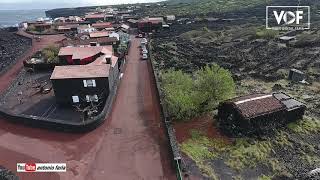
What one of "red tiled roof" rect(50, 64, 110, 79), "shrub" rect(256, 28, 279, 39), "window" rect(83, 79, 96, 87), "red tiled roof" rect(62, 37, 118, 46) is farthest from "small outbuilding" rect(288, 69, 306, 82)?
"red tiled roof" rect(62, 37, 118, 46)

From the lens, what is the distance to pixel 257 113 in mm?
36219

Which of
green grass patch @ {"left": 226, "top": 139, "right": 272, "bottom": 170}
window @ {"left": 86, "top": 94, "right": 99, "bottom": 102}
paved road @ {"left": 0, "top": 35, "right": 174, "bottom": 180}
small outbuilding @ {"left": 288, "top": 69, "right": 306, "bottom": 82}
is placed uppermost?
window @ {"left": 86, "top": 94, "right": 99, "bottom": 102}

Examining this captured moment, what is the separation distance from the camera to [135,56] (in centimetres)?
6938

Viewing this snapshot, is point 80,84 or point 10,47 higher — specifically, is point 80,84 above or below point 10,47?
below

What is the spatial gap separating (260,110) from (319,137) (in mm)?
6724

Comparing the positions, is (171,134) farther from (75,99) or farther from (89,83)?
(75,99)

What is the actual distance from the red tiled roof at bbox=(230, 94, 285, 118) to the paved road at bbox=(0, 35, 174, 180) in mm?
8779

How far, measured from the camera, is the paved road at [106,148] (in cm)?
3073

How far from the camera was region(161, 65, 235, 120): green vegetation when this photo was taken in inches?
1547

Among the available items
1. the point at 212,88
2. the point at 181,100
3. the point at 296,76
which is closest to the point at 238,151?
the point at 181,100

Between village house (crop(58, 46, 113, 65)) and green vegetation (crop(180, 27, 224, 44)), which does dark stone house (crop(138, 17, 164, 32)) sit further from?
village house (crop(58, 46, 113, 65))

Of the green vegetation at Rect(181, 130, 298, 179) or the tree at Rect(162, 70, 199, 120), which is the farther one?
the tree at Rect(162, 70, 199, 120)

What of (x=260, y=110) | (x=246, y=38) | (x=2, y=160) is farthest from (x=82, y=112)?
(x=246, y=38)

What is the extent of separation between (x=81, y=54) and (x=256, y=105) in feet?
99.6
